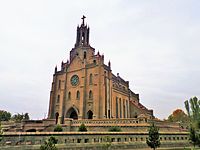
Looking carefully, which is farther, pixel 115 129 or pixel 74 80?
pixel 74 80

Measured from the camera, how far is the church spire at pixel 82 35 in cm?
5288

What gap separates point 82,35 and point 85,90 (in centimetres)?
1730

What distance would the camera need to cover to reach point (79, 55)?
5084 cm

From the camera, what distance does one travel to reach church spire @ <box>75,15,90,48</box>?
5288 cm

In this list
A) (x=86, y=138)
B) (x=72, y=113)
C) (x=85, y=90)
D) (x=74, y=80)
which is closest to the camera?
(x=86, y=138)

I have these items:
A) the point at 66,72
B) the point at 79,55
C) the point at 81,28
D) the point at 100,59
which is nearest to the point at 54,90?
the point at 66,72

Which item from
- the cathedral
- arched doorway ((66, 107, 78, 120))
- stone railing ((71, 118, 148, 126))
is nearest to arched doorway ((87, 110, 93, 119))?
the cathedral

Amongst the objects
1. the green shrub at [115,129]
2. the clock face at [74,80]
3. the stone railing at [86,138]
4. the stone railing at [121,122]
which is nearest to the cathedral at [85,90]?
the clock face at [74,80]

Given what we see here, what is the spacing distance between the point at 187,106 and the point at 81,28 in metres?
33.3

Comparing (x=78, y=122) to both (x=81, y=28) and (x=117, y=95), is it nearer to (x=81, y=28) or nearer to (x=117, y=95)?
(x=117, y=95)

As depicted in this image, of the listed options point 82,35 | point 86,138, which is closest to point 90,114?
point 86,138

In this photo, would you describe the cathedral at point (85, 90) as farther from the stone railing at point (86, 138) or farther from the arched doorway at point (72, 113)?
the stone railing at point (86, 138)

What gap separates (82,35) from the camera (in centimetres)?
5409

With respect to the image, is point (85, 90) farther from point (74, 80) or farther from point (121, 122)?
point (121, 122)
